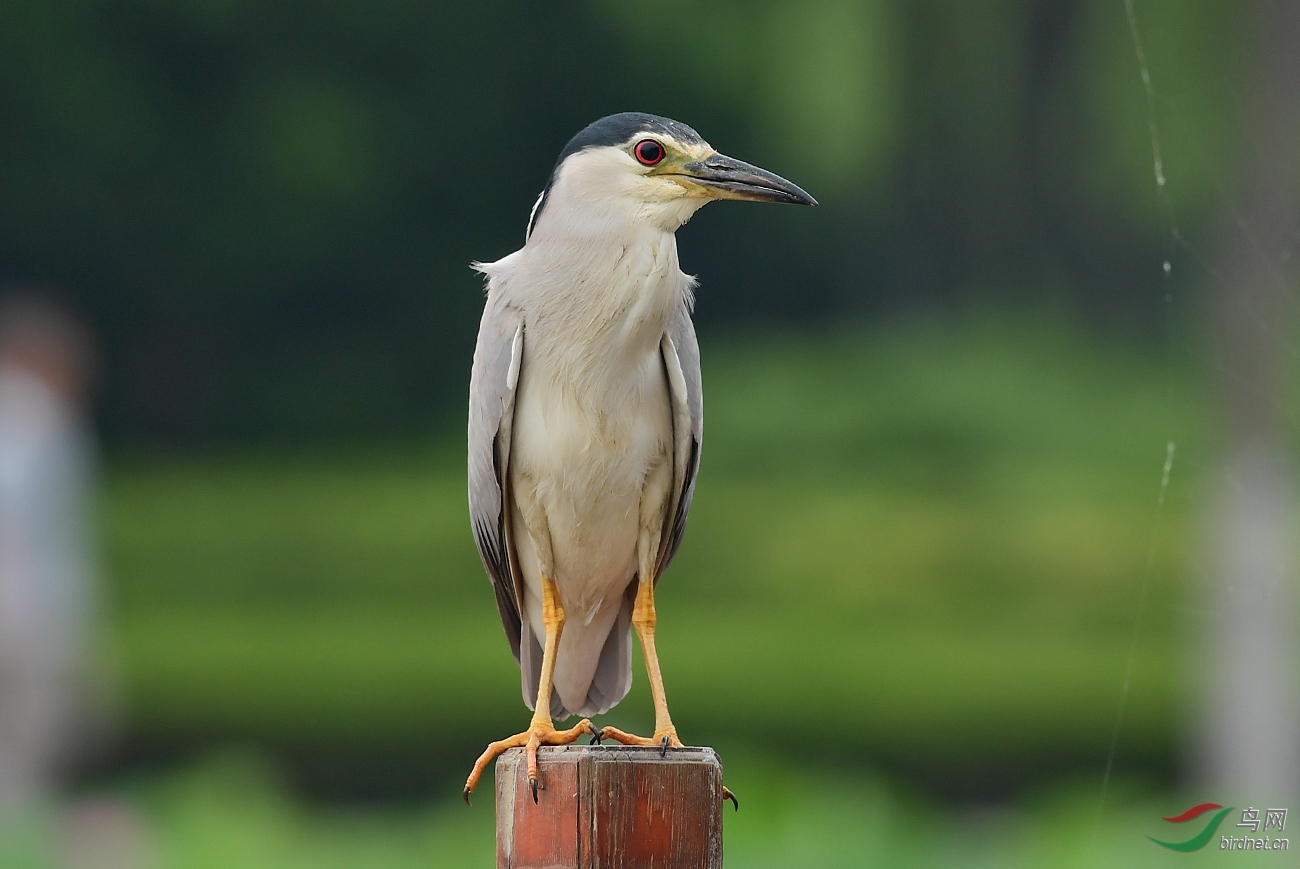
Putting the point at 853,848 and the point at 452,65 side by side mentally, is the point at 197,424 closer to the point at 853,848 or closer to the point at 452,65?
the point at 452,65

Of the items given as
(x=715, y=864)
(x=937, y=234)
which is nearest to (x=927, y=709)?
(x=937, y=234)

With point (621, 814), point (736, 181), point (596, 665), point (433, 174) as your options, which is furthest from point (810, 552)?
point (621, 814)

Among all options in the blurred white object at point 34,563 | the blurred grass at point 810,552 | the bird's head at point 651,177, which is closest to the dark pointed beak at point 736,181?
the bird's head at point 651,177

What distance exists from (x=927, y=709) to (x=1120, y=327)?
5.60 m

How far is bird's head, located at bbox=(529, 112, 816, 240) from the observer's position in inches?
115

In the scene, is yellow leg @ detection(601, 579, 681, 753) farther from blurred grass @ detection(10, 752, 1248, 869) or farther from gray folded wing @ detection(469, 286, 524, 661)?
blurred grass @ detection(10, 752, 1248, 869)

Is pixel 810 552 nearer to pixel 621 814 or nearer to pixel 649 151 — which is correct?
pixel 649 151

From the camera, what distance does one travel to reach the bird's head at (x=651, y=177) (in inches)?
115

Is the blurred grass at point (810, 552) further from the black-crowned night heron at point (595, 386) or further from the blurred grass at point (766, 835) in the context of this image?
the black-crowned night heron at point (595, 386)

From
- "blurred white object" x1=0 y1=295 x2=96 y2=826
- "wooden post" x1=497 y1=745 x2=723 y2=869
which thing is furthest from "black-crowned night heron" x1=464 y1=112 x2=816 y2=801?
"blurred white object" x1=0 y1=295 x2=96 y2=826

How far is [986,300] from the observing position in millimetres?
16672

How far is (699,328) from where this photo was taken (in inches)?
678

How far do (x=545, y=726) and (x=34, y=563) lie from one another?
3756 mm

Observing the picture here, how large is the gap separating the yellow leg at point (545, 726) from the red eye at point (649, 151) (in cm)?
83
